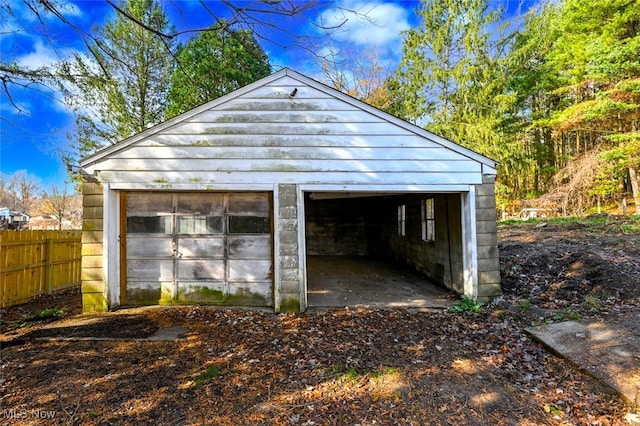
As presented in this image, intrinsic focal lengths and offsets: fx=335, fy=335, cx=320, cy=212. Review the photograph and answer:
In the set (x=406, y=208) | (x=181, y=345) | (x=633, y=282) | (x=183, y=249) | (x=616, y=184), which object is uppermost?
(x=616, y=184)

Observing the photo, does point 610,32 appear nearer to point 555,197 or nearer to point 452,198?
point 555,197

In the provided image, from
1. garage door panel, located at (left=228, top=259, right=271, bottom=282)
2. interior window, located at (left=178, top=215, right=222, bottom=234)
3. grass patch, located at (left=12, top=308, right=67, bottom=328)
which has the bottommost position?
grass patch, located at (left=12, top=308, right=67, bottom=328)

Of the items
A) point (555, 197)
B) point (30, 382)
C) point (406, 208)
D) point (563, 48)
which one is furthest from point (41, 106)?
point (563, 48)

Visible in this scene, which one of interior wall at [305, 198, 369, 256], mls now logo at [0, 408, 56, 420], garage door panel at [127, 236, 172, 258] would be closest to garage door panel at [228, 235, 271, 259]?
garage door panel at [127, 236, 172, 258]

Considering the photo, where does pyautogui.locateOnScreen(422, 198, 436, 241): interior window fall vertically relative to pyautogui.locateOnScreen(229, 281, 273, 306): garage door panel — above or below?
above

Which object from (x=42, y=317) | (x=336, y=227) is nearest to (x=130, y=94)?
(x=336, y=227)

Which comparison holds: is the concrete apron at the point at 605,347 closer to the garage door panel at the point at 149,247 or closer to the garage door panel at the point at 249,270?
the garage door panel at the point at 249,270

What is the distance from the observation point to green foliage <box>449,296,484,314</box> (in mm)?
5402

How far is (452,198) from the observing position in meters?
6.58

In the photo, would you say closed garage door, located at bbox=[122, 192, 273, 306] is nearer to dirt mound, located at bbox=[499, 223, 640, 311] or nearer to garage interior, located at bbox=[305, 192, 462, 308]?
garage interior, located at bbox=[305, 192, 462, 308]

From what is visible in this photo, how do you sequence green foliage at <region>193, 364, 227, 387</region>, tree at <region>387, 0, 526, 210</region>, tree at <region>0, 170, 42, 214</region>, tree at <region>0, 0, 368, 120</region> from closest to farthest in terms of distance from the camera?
green foliage at <region>193, 364, 227, 387</region>, tree at <region>0, 0, 368, 120</region>, tree at <region>387, 0, 526, 210</region>, tree at <region>0, 170, 42, 214</region>

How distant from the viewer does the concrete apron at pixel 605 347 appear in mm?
3057

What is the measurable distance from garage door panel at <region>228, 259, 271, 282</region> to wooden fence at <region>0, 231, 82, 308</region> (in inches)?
152

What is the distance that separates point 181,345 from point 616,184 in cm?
1961
